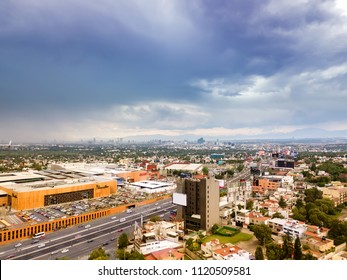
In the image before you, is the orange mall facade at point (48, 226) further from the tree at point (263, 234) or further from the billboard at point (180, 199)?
the tree at point (263, 234)

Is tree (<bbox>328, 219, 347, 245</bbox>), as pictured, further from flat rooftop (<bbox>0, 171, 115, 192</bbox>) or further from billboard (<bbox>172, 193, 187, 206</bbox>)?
flat rooftop (<bbox>0, 171, 115, 192</bbox>)

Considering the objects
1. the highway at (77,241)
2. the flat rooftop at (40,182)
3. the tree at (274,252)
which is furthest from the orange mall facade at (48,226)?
the tree at (274,252)

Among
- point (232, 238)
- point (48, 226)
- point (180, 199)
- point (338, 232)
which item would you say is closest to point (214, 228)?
point (232, 238)

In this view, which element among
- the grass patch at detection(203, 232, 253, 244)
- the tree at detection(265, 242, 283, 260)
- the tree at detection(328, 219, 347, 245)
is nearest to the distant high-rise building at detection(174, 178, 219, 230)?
the grass patch at detection(203, 232, 253, 244)

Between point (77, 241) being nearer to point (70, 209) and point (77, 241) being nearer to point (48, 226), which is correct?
point (48, 226)

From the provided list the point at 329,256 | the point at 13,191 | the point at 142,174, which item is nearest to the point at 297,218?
the point at 329,256

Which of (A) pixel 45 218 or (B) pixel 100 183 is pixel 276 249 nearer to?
(A) pixel 45 218
